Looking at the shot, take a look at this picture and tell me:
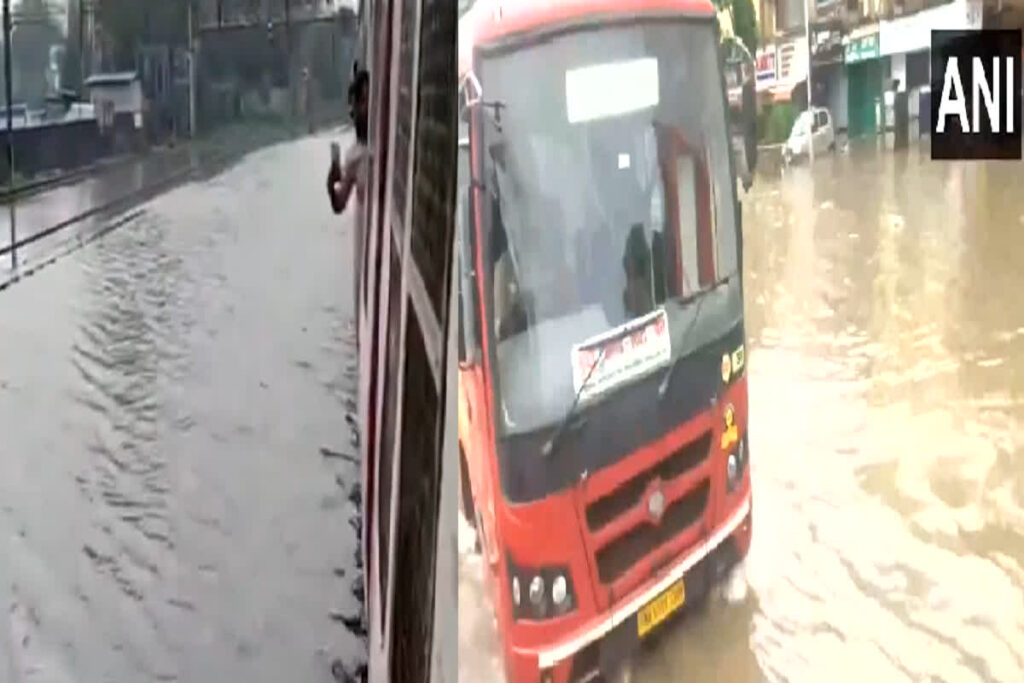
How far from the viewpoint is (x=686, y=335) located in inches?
28.8

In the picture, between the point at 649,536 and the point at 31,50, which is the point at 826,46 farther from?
the point at 31,50

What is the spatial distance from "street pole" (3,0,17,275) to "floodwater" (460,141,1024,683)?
21.9 inches

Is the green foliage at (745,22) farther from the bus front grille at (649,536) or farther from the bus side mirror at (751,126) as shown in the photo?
the bus front grille at (649,536)

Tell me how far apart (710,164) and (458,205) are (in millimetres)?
161

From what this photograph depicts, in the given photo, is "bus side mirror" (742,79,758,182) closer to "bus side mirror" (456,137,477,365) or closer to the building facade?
the building facade

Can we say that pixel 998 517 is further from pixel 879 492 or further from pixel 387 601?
pixel 387 601

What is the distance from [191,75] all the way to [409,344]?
368 millimetres

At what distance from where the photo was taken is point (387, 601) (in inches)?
36.0

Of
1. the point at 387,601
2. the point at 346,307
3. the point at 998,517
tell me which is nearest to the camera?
the point at 998,517

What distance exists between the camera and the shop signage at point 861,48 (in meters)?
0.76

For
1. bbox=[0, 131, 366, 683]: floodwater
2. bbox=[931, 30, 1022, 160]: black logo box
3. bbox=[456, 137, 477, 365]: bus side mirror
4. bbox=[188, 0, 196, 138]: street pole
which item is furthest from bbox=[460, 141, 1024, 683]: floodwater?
bbox=[188, 0, 196, 138]: street pole

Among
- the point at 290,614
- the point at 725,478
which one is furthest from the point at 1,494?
the point at 725,478

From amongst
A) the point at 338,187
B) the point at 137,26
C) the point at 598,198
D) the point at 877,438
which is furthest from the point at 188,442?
the point at 877,438

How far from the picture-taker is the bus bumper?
0.71m
